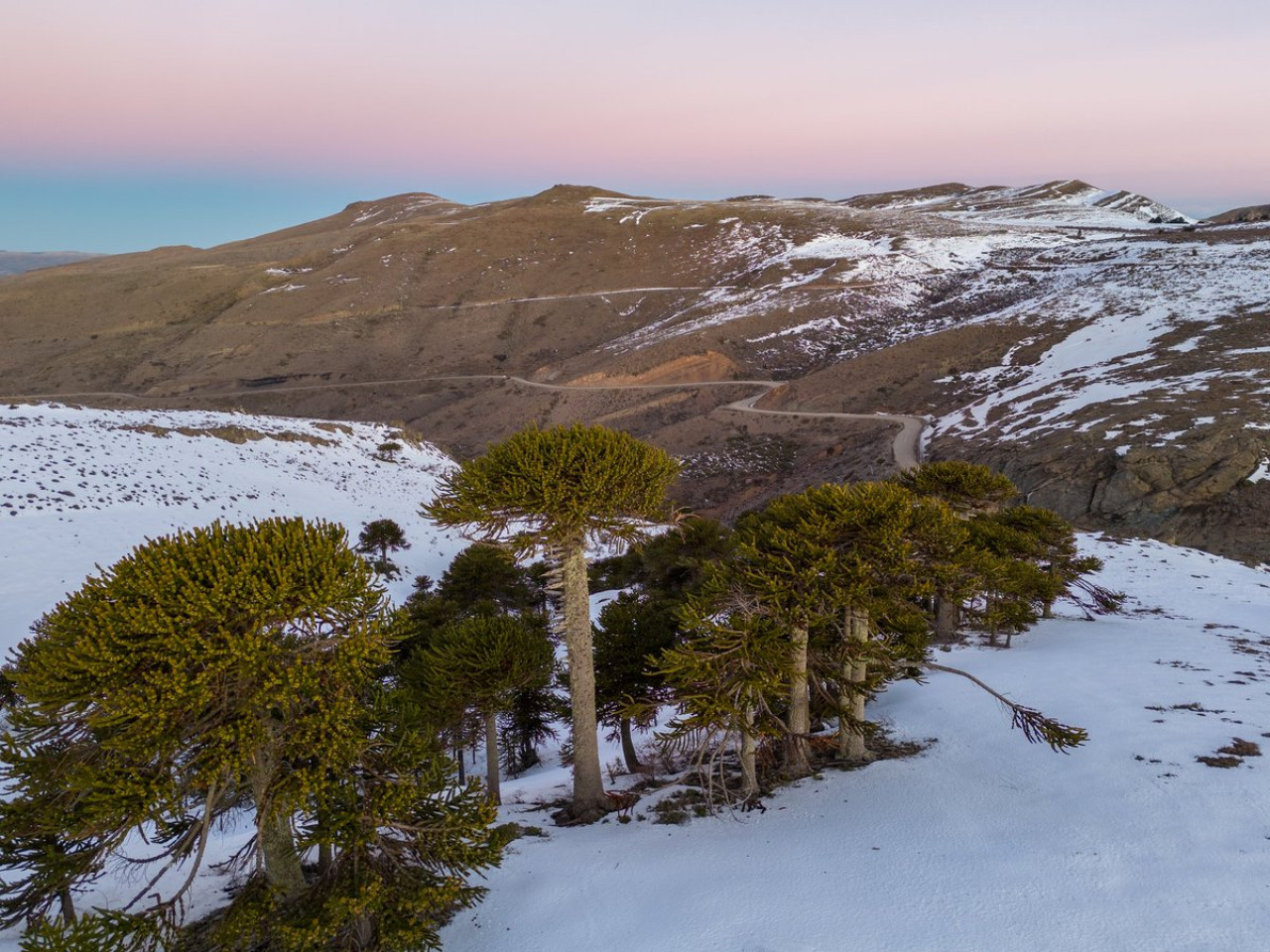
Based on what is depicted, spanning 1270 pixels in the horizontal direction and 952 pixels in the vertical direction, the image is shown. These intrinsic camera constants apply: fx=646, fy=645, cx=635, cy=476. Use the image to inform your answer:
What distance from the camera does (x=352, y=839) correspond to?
687 centimetres

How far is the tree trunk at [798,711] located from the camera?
947cm

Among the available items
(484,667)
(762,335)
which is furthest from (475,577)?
(762,335)

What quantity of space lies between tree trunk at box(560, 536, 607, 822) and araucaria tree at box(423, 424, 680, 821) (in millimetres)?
23

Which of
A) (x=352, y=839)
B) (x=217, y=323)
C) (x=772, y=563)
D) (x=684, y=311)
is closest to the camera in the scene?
(x=352, y=839)

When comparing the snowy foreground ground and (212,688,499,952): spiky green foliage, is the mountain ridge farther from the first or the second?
(212,688,499,952): spiky green foliage

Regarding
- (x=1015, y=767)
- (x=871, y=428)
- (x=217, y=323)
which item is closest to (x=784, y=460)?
(x=871, y=428)

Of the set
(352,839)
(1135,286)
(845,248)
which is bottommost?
(352,839)

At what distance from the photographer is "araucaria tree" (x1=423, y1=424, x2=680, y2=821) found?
9.41 m

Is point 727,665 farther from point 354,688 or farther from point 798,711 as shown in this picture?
point 354,688

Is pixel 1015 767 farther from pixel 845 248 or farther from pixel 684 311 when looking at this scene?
pixel 845 248

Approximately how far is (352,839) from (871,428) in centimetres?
4880

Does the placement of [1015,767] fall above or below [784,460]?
above

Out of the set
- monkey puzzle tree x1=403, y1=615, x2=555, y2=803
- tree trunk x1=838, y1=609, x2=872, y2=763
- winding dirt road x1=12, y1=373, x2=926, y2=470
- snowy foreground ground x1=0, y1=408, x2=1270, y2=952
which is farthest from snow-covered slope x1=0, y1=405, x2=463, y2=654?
winding dirt road x1=12, y1=373, x2=926, y2=470

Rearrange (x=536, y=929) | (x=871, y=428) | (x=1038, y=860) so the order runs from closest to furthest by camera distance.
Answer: (x=1038, y=860) → (x=536, y=929) → (x=871, y=428)
